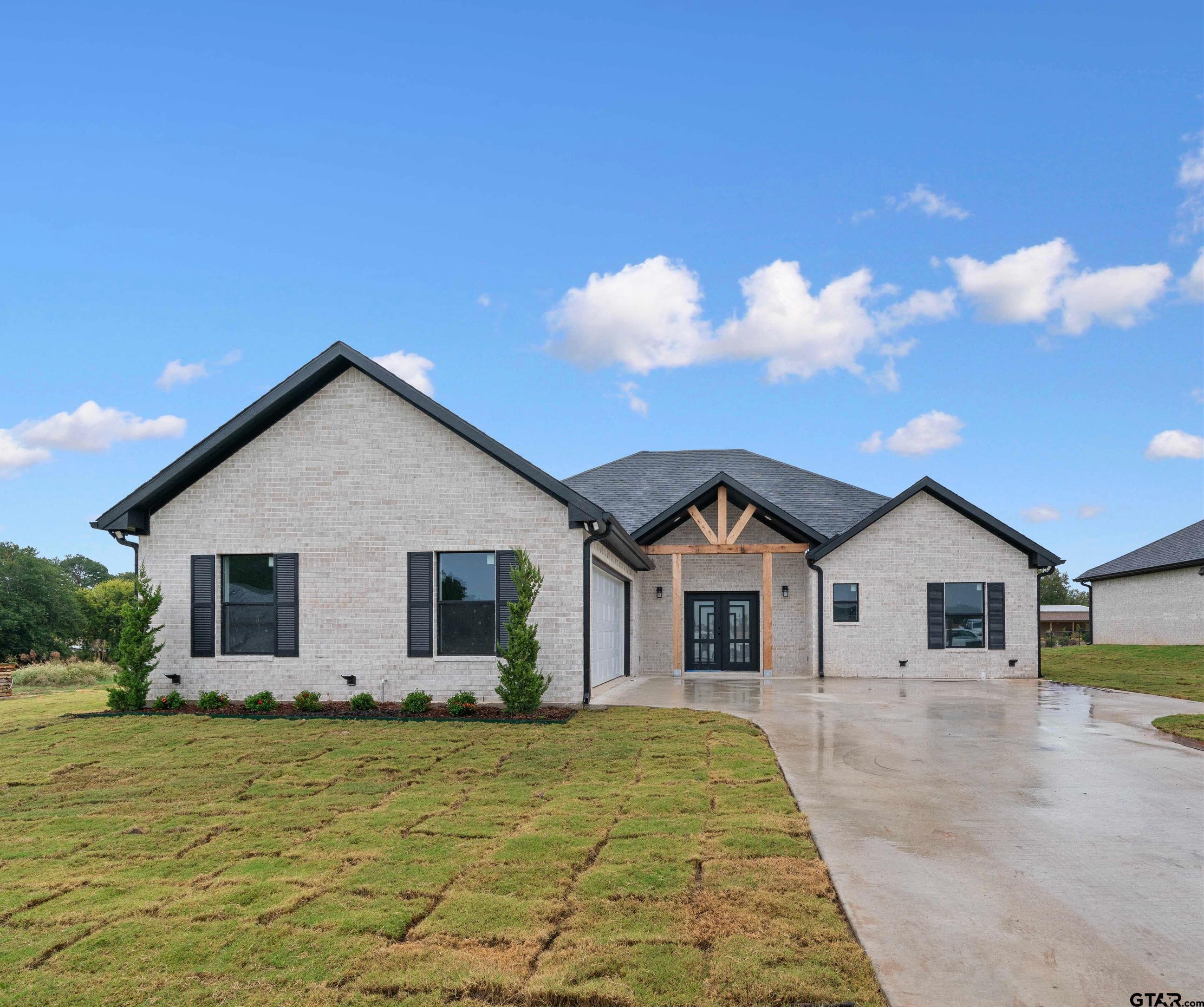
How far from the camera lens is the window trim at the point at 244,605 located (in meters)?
14.0

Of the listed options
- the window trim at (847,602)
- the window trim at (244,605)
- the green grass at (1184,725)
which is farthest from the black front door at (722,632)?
the window trim at (244,605)

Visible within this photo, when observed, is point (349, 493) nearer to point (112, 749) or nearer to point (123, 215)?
point (112, 749)

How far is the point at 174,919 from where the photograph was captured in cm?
440

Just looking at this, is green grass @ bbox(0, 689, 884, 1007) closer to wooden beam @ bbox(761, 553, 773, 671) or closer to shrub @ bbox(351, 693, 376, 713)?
shrub @ bbox(351, 693, 376, 713)

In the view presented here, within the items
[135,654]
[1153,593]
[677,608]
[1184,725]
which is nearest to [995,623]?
[677,608]

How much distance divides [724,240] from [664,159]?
366cm

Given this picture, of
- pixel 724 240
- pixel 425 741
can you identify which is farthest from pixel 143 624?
pixel 724 240

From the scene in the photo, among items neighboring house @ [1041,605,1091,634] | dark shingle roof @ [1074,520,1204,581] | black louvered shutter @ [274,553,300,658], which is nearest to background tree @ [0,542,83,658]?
black louvered shutter @ [274,553,300,658]

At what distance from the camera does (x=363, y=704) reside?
13.0 meters

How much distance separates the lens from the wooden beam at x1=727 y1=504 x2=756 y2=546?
21016 mm

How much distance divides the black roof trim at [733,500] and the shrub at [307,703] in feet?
33.7

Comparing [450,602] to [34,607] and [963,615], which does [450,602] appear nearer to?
[963,615]

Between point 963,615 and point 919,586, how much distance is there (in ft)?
4.40

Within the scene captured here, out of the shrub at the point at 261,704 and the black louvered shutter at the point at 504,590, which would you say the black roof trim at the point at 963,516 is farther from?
the shrub at the point at 261,704
